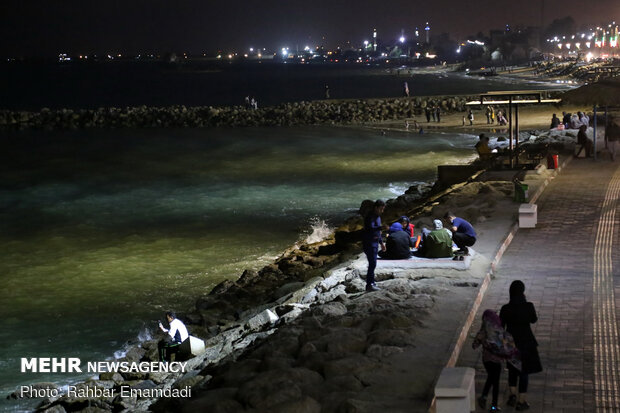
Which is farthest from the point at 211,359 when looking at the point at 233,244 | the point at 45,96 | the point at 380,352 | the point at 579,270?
the point at 45,96

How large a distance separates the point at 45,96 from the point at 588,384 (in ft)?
426

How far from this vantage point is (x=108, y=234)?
27.0m

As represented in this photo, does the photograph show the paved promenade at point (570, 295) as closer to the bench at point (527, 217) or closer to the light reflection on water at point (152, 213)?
the bench at point (527, 217)

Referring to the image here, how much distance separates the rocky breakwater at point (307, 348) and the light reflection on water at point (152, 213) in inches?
89.4

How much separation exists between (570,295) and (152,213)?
20.1 meters

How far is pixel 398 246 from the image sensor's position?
15000 millimetres

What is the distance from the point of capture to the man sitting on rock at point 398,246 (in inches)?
591

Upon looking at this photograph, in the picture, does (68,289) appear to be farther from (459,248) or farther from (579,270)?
(579,270)

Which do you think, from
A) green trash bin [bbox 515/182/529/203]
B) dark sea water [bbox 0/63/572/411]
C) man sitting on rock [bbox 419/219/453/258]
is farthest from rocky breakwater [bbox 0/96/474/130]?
man sitting on rock [bbox 419/219/453/258]

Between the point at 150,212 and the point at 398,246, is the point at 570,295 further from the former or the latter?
the point at 150,212

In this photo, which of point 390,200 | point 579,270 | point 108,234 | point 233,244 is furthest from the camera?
point 390,200

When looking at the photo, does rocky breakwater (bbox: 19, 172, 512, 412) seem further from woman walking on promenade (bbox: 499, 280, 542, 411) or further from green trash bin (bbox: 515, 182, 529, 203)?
green trash bin (bbox: 515, 182, 529, 203)

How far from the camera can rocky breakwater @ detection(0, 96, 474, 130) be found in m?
66.1

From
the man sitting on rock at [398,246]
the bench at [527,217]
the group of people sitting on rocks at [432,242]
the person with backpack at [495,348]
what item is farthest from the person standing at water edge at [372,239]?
the bench at [527,217]
